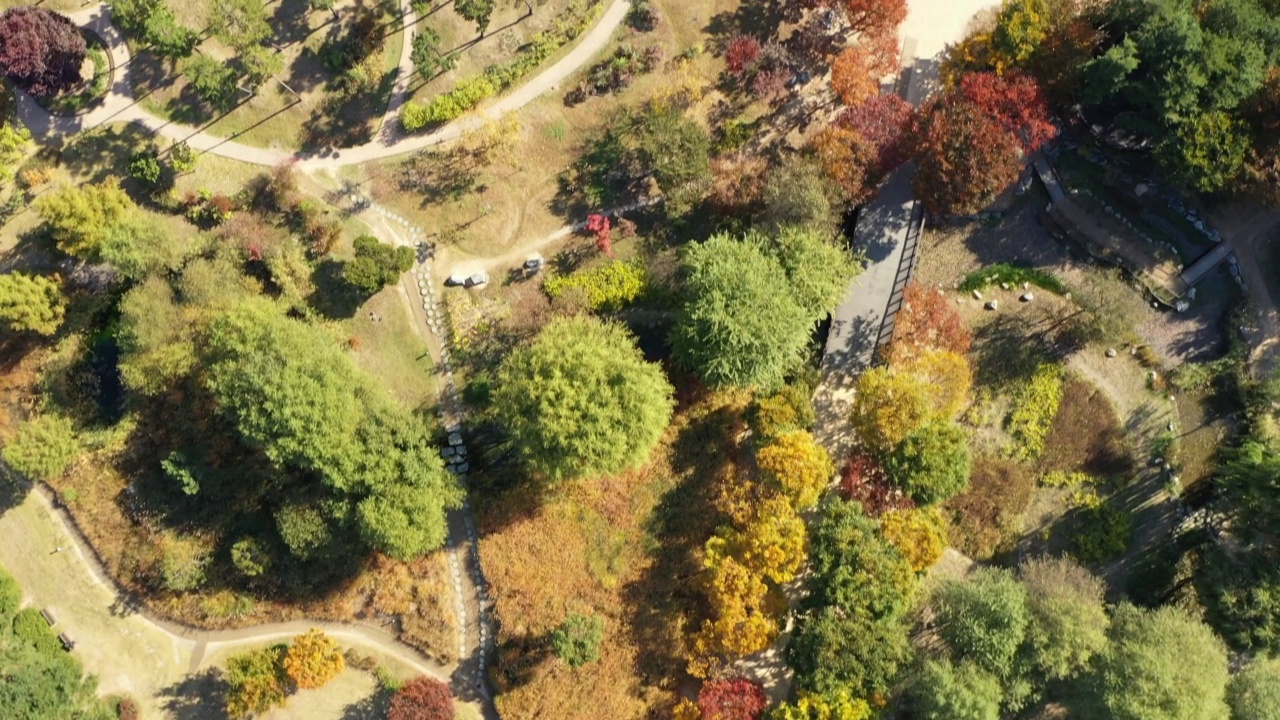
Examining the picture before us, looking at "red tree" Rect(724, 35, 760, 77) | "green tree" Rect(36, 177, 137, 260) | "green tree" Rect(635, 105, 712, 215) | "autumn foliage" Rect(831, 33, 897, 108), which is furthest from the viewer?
"red tree" Rect(724, 35, 760, 77)

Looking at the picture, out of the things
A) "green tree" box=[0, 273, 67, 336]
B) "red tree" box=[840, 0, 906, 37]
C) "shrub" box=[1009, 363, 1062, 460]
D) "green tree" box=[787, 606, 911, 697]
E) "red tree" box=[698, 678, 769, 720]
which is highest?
"red tree" box=[840, 0, 906, 37]

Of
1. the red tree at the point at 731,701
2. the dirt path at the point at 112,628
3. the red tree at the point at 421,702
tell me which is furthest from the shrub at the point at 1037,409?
the dirt path at the point at 112,628

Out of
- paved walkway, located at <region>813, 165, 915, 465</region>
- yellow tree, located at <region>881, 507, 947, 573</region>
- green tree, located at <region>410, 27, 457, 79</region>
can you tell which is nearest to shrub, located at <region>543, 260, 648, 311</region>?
paved walkway, located at <region>813, 165, 915, 465</region>

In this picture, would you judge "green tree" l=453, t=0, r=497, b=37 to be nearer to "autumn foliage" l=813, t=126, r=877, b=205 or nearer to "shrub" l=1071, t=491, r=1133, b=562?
"autumn foliage" l=813, t=126, r=877, b=205

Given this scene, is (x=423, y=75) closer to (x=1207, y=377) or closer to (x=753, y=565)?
(x=753, y=565)

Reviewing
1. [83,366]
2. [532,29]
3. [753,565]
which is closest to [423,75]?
[532,29]
